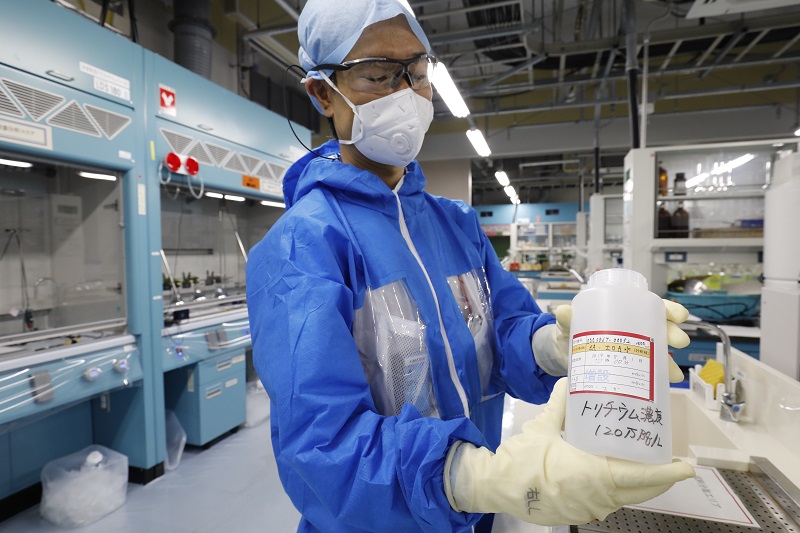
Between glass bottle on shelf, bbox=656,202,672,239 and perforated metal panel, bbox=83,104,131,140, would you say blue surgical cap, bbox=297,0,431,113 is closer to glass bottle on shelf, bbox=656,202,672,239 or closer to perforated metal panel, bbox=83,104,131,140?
perforated metal panel, bbox=83,104,131,140

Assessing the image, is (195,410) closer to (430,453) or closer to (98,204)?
(98,204)

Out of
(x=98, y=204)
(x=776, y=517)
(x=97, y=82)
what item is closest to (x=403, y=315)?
(x=776, y=517)

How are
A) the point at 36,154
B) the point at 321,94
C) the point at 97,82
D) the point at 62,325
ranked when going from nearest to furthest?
the point at 321,94
the point at 36,154
the point at 97,82
the point at 62,325

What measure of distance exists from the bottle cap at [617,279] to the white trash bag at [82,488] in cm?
253

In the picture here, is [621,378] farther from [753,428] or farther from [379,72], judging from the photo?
[753,428]

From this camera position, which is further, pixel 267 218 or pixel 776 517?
pixel 267 218

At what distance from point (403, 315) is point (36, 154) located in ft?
6.60

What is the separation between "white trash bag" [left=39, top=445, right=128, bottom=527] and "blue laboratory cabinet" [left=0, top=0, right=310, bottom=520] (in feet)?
0.59

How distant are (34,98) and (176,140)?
767 mm

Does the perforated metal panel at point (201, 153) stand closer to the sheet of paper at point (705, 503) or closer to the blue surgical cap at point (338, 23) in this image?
the blue surgical cap at point (338, 23)

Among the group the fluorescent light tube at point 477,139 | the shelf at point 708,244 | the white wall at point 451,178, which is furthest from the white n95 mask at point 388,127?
the white wall at point 451,178

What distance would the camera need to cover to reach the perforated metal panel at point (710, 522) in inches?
31.5

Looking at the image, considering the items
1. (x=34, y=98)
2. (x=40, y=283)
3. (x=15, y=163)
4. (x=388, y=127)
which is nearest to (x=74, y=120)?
(x=34, y=98)

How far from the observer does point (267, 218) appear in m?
3.94
